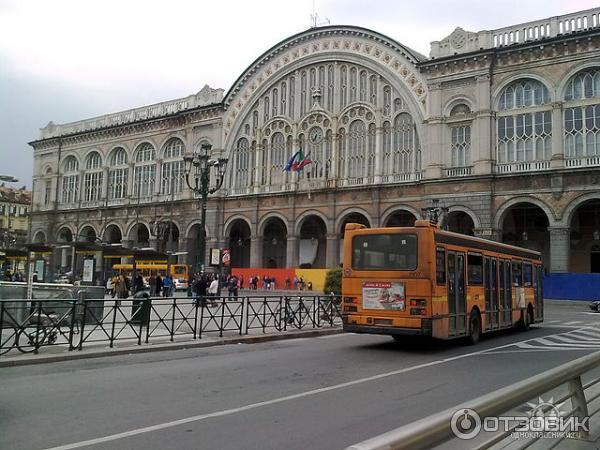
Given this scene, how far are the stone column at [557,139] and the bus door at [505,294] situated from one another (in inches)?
823

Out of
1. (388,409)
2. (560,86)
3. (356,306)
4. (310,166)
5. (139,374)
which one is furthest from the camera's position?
(310,166)

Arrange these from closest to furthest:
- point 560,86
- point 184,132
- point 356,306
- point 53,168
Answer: point 356,306 → point 560,86 → point 184,132 → point 53,168

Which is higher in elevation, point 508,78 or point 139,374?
point 508,78

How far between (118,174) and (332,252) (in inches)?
1161

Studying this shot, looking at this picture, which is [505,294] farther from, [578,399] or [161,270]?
[161,270]

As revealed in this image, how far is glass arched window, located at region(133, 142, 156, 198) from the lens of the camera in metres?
58.8

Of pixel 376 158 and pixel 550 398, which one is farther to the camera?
pixel 376 158

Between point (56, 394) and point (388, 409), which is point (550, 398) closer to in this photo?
point (388, 409)

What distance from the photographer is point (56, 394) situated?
8.33 metres

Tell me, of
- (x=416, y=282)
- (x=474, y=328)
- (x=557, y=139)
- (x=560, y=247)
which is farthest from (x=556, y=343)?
(x=557, y=139)

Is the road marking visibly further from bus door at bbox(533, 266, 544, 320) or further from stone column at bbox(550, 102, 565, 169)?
stone column at bbox(550, 102, 565, 169)

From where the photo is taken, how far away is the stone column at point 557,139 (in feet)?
118

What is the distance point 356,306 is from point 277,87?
39225mm

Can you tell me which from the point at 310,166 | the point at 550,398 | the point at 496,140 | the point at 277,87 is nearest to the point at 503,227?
the point at 496,140
